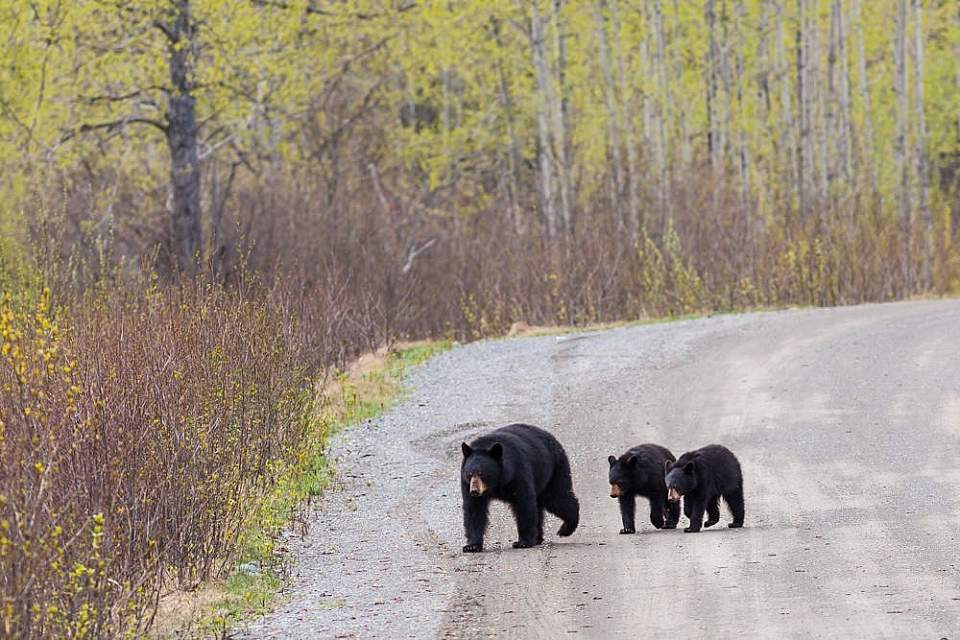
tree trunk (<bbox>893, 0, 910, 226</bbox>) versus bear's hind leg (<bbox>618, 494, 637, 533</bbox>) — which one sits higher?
tree trunk (<bbox>893, 0, 910, 226</bbox>)

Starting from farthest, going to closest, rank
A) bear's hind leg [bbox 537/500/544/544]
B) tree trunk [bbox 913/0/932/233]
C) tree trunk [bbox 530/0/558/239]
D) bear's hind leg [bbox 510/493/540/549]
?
1. tree trunk [bbox 913/0/932/233]
2. tree trunk [bbox 530/0/558/239]
3. bear's hind leg [bbox 537/500/544/544]
4. bear's hind leg [bbox 510/493/540/549]

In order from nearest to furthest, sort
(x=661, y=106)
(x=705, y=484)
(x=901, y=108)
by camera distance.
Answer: (x=705, y=484)
(x=901, y=108)
(x=661, y=106)

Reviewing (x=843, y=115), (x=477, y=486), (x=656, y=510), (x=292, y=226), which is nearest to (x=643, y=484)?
→ (x=656, y=510)

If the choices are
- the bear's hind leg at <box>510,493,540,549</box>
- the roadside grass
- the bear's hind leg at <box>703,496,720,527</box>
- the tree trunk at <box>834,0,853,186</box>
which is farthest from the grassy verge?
the tree trunk at <box>834,0,853,186</box>

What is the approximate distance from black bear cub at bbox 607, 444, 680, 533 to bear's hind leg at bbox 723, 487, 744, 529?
14.6 inches

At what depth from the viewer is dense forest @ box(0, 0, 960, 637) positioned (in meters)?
8.41

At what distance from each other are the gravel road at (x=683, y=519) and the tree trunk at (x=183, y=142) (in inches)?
198

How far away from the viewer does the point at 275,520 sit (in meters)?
11.2

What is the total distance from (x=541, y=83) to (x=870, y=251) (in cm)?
741

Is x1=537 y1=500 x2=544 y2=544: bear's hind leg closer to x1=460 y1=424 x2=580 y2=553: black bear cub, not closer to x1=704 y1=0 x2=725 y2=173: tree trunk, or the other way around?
x1=460 y1=424 x2=580 y2=553: black bear cub

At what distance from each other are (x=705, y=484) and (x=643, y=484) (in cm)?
40

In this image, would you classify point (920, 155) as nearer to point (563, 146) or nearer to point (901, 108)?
point (901, 108)

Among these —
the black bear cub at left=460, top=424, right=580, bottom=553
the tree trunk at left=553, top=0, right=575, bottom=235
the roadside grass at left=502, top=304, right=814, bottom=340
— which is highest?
the tree trunk at left=553, top=0, right=575, bottom=235

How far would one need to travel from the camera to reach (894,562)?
29.3 feet
